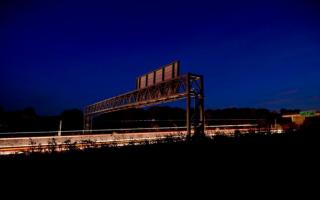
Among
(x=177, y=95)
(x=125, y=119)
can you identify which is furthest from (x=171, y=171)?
(x=125, y=119)

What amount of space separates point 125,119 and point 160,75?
43.8 metres

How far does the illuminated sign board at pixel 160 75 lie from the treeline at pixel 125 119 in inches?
191

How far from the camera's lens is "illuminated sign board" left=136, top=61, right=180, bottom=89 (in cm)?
2384

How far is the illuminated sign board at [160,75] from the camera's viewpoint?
2384 centimetres

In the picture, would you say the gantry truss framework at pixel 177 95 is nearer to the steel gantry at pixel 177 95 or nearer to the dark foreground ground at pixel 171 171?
the steel gantry at pixel 177 95

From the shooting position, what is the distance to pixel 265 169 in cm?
573

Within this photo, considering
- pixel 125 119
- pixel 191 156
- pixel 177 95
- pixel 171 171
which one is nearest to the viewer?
pixel 171 171

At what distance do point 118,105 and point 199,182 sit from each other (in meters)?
33.2

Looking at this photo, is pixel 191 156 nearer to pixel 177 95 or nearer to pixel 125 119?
pixel 177 95

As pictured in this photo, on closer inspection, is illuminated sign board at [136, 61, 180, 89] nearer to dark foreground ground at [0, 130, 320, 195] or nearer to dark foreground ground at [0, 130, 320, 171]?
dark foreground ground at [0, 130, 320, 171]

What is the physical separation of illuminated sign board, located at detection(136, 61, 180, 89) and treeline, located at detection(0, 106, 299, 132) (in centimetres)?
485

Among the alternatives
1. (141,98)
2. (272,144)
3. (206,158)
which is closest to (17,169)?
(206,158)

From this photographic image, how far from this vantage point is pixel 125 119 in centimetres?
6775

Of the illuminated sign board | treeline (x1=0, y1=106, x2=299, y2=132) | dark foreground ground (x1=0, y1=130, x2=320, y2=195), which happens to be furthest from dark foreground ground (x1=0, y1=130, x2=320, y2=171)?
treeline (x1=0, y1=106, x2=299, y2=132)
